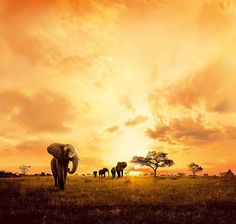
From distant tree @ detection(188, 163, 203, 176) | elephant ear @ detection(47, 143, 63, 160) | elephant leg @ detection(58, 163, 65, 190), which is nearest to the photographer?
elephant leg @ detection(58, 163, 65, 190)

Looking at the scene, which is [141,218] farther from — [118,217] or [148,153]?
[148,153]

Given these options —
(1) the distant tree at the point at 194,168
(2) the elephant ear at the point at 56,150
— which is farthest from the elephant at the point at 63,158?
(1) the distant tree at the point at 194,168

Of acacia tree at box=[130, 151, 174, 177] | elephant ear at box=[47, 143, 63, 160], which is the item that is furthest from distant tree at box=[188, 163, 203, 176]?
elephant ear at box=[47, 143, 63, 160]

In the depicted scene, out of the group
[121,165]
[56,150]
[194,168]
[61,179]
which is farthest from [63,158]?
[194,168]

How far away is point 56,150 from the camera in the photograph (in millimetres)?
23203

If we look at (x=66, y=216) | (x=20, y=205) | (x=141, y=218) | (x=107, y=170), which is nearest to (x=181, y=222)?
(x=141, y=218)

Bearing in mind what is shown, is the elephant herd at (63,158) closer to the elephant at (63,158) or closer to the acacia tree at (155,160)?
the elephant at (63,158)

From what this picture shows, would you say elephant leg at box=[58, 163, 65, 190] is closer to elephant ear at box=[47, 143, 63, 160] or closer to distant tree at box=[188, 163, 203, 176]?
elephant ear at box=[47, 143, 63, 160]

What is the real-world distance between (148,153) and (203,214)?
3576 inches

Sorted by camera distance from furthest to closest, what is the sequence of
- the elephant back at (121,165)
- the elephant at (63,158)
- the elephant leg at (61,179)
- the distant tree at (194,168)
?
the distant tree at (194,168)
the elephant back at (121,165)
the elephant at (63,158)
the elephant leg at (61,179)

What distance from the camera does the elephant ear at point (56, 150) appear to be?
22906 mm

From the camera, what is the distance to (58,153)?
75.5ft

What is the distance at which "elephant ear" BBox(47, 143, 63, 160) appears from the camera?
75.2ft

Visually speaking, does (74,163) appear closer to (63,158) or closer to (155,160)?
(63,158)
